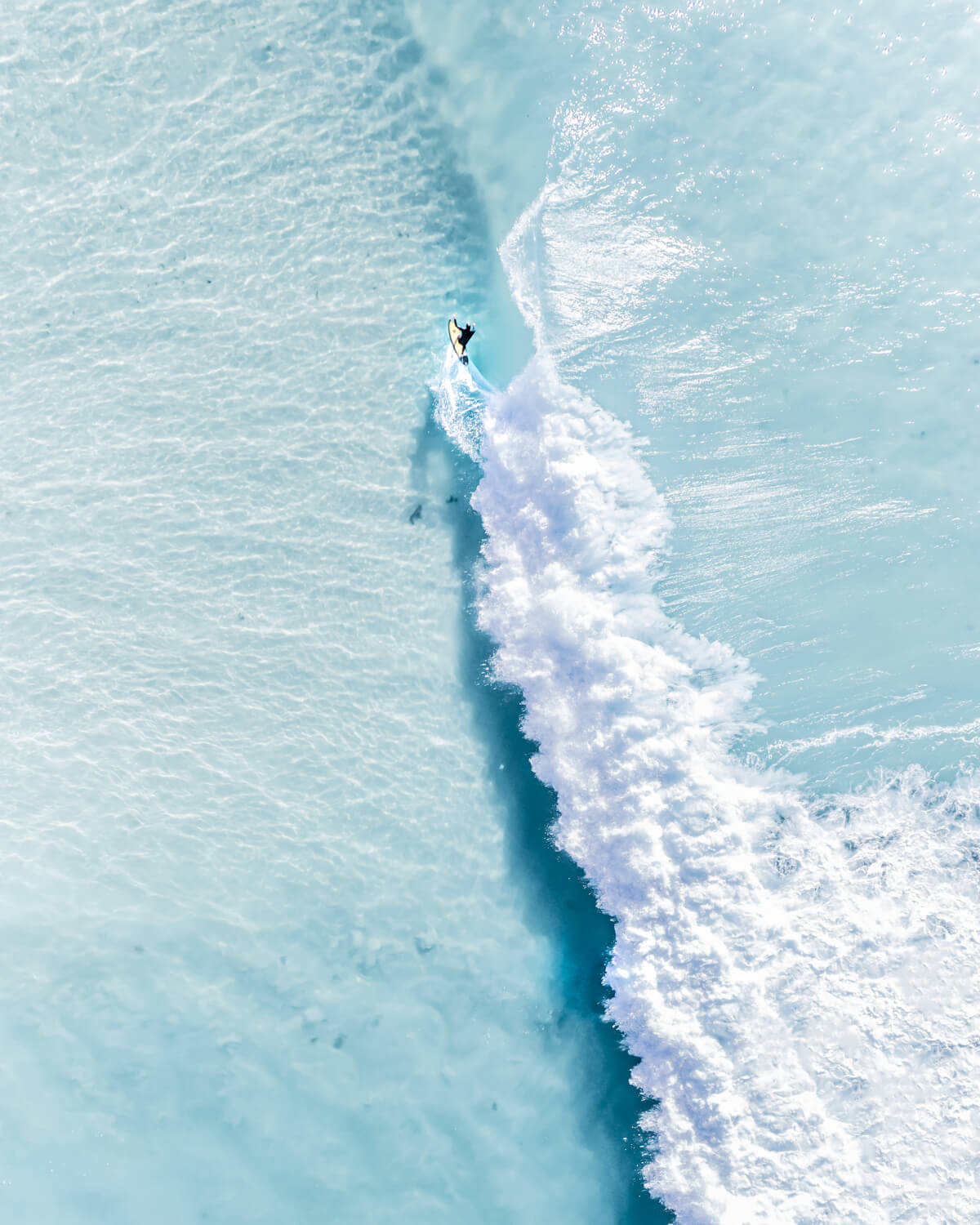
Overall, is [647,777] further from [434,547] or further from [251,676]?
[251,676]

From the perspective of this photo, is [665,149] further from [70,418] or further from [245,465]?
[70,418]

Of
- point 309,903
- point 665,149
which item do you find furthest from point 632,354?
point 309,903

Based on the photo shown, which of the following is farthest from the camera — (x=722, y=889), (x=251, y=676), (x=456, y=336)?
(x=251, y=676)

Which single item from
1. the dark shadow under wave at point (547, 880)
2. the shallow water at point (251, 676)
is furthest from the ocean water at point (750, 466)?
the shallow water at point (251, 676)

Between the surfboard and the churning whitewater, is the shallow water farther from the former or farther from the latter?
the churning whitewater

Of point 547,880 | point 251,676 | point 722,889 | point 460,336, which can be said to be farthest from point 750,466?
point 251,676

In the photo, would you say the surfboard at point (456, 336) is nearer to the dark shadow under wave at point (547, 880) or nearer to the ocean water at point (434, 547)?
the ocean water at point (434, 547)

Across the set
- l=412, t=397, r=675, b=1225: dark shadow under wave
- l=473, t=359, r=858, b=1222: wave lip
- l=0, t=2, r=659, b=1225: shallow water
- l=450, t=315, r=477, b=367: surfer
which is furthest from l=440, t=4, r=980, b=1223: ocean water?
l=0, t=2, r=659, b=1225: shallow water
